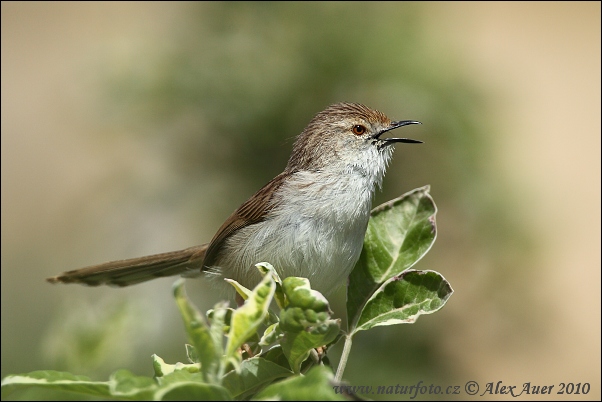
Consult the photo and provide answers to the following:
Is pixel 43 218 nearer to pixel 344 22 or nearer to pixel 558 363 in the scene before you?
pixel 344 22

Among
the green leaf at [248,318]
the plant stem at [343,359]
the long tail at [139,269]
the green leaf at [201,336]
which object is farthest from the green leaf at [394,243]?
the long tail at [139,269]

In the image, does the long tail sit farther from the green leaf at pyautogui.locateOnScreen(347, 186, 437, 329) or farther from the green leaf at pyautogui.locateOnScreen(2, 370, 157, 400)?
the green leaf at pyautogui.locateOnScreen(2, 370, 157, 400)

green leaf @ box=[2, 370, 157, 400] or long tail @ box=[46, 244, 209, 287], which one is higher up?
green leaf @ box=[2, 370, 157, 400]

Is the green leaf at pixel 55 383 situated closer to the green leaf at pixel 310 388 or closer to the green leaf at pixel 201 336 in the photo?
the green leaf at pixel 201 336

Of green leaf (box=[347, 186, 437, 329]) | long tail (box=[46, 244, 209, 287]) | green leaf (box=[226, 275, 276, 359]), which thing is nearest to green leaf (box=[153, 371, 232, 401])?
green leaf (box=[226, 275, 276, 359])

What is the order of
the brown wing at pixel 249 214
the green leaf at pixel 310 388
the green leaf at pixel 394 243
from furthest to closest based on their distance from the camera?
the brown wing at pixel 249 214 → the green leaf at pixel 394 243 → the green leaf at pixel 310 388

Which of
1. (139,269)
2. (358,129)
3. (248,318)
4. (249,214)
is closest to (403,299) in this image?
(248,318)

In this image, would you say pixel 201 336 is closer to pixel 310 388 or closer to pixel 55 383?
pixel 310 388
